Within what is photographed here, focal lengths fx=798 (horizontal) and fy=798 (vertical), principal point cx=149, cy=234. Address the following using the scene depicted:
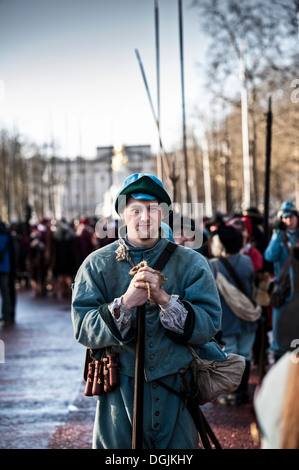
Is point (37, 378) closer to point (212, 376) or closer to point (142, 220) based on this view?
point (212, 376)

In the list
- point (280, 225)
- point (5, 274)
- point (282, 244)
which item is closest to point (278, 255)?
point (282, 244)

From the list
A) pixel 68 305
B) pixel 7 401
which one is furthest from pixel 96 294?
pixel 68 305

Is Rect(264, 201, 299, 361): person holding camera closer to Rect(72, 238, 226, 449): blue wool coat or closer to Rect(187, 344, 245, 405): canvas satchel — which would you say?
Rect(187, 344, 245, 405): canvas satchel

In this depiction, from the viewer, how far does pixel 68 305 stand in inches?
691

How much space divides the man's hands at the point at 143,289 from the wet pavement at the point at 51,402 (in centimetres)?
186

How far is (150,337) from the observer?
3385 mm

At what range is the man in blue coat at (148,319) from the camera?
10.8 feet

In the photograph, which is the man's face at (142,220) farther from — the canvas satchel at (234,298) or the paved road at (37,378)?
the canvas satchel at (234,298)

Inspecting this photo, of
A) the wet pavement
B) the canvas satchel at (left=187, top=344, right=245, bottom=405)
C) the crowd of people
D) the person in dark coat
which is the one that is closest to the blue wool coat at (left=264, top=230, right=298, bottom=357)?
the crowd of people

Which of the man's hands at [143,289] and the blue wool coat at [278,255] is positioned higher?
the man's hands at [143,289]

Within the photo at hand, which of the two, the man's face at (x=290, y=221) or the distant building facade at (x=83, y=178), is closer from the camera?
the man's face at (x=290, y=221)

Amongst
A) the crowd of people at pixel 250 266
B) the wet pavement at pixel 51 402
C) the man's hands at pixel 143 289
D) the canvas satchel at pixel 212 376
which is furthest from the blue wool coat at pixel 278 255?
the man's hands at pixel 143 289
